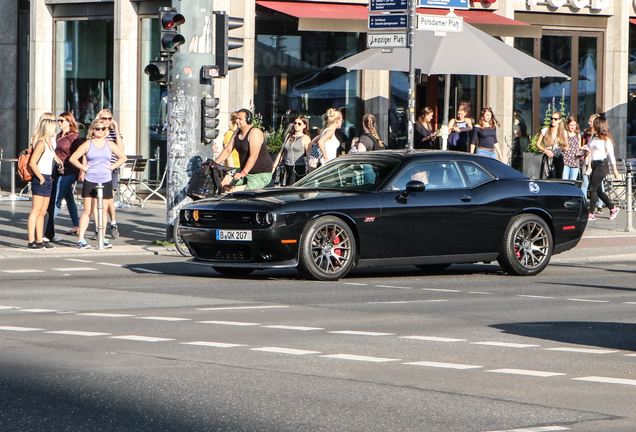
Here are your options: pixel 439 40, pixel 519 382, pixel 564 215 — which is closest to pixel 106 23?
pixel 439 40

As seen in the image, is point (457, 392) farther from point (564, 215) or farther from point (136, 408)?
point (564, 215)

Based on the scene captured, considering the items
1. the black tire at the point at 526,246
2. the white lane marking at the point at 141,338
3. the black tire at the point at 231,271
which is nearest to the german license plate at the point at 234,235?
the black tire at the point at 231,271

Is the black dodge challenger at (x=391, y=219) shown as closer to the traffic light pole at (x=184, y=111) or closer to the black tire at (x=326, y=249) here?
the black tire at (x=326, y=249)

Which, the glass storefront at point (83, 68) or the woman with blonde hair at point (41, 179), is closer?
the woman with blonde hair at point (41, 179)

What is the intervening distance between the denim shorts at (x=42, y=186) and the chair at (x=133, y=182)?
738cm

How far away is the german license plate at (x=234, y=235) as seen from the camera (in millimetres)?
12211

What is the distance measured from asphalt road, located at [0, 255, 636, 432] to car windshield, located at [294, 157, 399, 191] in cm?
106

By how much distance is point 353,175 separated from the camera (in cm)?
1320

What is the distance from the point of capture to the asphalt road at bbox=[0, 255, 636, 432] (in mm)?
5863

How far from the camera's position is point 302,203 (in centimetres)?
1230

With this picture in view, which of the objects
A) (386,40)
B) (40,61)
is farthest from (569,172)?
(40,61)

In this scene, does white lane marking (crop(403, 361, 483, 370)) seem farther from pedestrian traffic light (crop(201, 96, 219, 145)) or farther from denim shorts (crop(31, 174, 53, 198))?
pedestrian traffic light (crop(201, 96, 219, 145))

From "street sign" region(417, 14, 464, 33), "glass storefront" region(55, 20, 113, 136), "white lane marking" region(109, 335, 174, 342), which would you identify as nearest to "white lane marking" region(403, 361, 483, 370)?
"white lane marking" region(109, 335, 174, 342)

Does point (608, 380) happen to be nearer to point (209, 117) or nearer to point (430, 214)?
point (430, 214)
